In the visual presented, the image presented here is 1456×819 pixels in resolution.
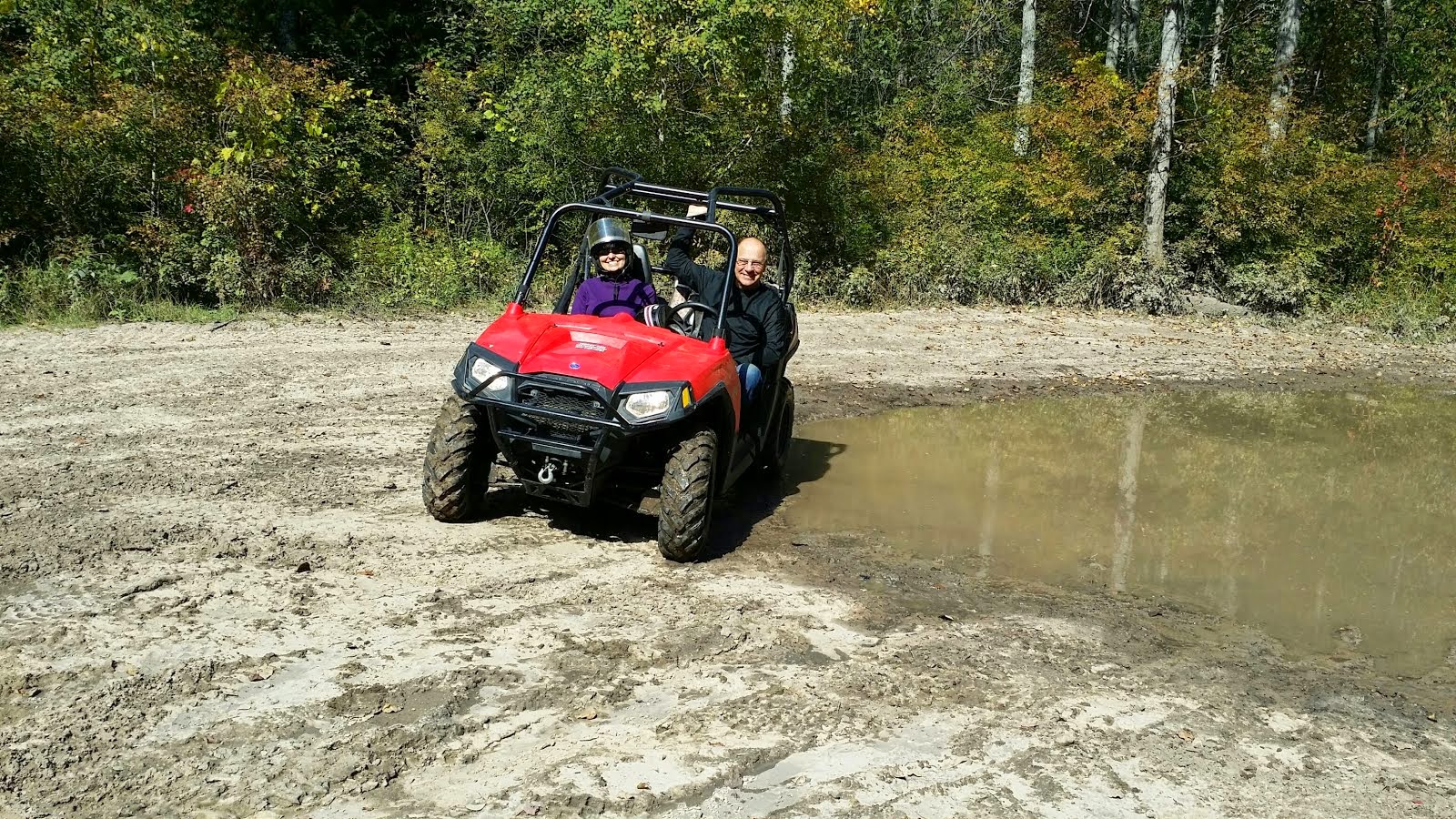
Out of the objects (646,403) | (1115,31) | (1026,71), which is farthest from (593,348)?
(1115,31)

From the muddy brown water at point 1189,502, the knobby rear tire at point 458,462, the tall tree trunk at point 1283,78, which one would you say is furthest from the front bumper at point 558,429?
the tall tree trunk at point 1283,78

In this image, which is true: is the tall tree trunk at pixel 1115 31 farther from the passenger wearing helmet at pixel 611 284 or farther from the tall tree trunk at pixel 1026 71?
the passenger wearing helmet at pixel 611 284

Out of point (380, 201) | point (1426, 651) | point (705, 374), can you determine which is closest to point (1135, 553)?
point (1426, 651)

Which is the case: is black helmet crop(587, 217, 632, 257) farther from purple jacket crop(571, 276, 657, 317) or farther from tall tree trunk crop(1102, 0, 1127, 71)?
tall tree trunk crop(1102, 0, 1127, 71)

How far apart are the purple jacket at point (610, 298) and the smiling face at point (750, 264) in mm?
669

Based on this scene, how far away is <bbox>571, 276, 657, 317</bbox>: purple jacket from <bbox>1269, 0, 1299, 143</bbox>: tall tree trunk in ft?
56.2

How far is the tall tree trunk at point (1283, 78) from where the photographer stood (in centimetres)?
2092

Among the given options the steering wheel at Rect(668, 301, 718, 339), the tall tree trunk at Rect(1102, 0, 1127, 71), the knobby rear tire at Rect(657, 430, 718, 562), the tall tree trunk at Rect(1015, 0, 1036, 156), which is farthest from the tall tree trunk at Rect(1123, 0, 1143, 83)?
the knobby rear tire at Rect(657, 430, 718, 562)

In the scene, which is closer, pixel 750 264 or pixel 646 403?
pixel 646 403

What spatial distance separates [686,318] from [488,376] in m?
1.60

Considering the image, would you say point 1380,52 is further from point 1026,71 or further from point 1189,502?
point 1189,502

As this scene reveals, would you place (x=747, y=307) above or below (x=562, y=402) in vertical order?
above

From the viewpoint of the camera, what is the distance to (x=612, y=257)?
23.0 feet

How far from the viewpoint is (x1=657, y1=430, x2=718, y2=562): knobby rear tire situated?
5867mm
